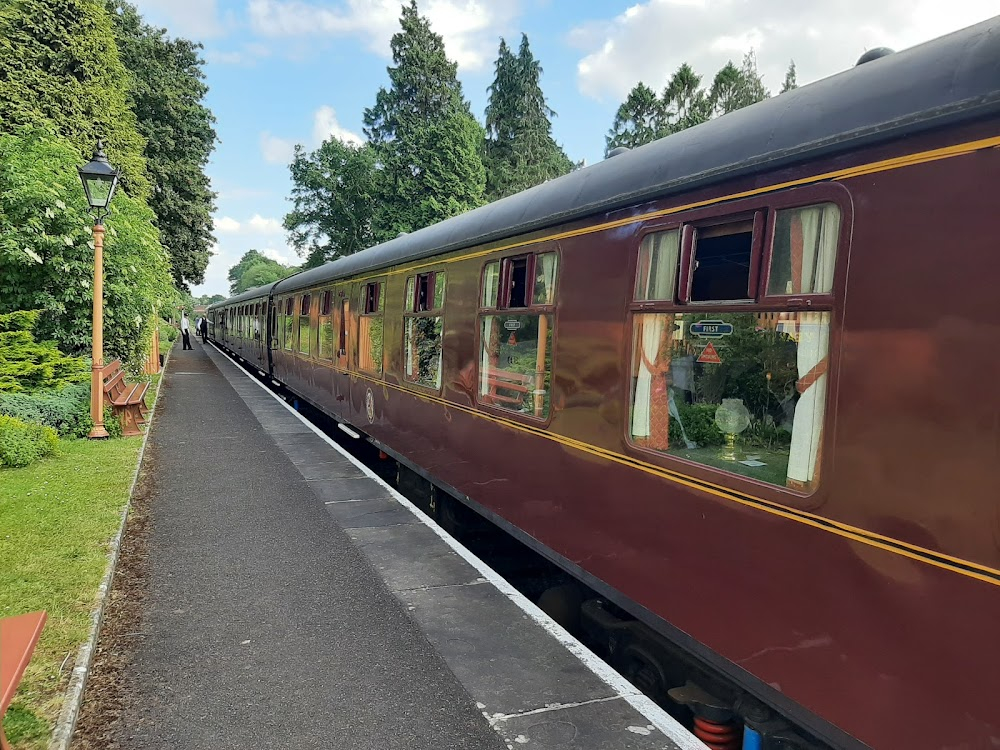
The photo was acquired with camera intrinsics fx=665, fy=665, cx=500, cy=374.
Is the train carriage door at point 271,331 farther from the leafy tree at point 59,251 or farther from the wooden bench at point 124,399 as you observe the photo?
the wooden bench at point 124,399

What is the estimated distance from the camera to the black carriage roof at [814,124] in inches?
86.7

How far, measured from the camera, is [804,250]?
2682 millimetres

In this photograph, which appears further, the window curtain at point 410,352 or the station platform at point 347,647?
the window curtain at point 410,352

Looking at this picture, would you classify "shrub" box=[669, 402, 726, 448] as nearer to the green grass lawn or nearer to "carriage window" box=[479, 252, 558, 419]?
"carriage window" box=[479, 252, 558, 419]

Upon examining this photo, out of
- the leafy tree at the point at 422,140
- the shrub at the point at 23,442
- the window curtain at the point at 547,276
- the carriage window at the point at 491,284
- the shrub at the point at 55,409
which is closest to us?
the window curtain at the point at 547,276

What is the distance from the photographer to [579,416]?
4090mm

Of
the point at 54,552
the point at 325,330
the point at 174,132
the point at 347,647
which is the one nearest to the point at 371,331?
the point at 325,330

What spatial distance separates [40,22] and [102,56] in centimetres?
126

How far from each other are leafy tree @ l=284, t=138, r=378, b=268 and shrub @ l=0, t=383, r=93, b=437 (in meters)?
31.3

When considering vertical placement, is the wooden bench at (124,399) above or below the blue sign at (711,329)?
below

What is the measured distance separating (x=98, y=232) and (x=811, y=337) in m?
9.98

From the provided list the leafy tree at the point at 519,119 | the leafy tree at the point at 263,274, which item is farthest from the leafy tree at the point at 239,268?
the leafy tree at the point at 519,119

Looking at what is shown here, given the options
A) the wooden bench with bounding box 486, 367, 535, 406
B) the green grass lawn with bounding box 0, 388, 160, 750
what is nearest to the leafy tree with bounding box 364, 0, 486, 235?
the green grass lawn with bounding box 0, 388, 160, 750

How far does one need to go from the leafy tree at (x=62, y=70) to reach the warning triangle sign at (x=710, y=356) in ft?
48.7
